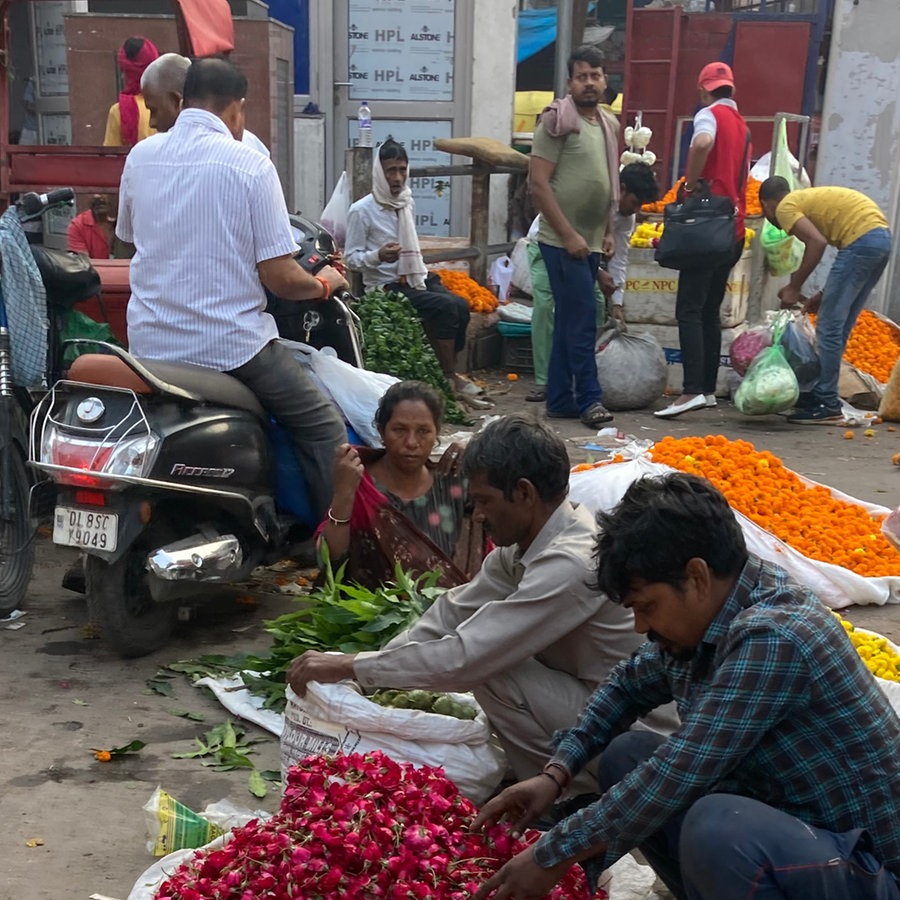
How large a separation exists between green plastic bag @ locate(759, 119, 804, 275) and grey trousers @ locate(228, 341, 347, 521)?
6.14 meters

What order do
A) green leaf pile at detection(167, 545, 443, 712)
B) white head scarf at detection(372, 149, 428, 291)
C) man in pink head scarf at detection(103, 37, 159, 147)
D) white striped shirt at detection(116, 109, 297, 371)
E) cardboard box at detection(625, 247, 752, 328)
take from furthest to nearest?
cardboard box at detection(625, 247, 752, 328) < white head scarf at detection(372, 149, 428, 291) < man in pink head scarf at detection(103, 37, 159, 147) < white striped shirt at detection(116, 109, 297, 371) < green leaf pile at detection(167, 545, 443, 712)

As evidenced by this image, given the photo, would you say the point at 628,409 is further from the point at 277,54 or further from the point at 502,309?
the point at 277,54

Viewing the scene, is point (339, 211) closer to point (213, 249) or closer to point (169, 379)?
point (213, 249)

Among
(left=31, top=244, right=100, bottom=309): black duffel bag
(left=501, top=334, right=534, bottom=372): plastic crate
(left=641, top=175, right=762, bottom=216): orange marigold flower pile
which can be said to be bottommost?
(left=501, top=334, right=534, bottom=372): plastic crate

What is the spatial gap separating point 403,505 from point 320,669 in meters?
1.24

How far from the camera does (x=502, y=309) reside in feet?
33.8

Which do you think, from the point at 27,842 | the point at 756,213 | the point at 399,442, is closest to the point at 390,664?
the point at 27,842

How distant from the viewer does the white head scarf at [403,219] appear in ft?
A: 27.0

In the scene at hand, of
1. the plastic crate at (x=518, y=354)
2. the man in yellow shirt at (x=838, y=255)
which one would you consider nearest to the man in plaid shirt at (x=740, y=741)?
the man in yellow shirt at (x=838, y=255)

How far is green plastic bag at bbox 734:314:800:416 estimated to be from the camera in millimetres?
8625

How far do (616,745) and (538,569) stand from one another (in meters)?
0.46

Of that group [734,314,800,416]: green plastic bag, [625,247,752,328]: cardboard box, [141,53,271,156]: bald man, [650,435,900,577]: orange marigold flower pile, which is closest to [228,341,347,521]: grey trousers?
[141,53,271,156]: bald man

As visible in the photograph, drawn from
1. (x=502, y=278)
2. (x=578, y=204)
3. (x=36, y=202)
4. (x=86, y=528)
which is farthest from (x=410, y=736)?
(x=502, y=278)

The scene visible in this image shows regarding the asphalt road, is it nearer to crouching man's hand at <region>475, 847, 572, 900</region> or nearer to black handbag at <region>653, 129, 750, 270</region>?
crouching man's hand at <region>475, 847, 572, 900</region>
